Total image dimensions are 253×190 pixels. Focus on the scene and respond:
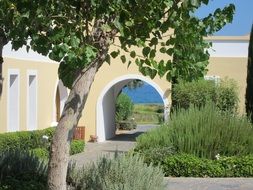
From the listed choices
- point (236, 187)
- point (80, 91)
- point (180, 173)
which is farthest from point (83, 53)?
point (180, 173)

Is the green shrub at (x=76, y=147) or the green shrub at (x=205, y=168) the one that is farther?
the green shrub at (x=76, y=147)

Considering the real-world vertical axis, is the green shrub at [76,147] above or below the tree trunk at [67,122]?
below

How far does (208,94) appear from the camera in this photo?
2319 cm

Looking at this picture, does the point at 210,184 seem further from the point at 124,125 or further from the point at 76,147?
the point at 124,125

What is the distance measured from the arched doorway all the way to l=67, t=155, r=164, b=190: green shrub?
1564 cm

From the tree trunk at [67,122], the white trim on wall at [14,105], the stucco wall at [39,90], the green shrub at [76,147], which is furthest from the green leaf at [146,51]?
the green shrub at [76,147]

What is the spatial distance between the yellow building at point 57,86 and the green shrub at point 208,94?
3.24 ft

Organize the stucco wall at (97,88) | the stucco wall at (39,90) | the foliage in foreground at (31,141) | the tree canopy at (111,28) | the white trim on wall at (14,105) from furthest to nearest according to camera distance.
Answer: the stucco wall at (97,88) → the white trim on wall at (14,105) → the stucco wall at (39,90) → the foliage in foreground at (31,141) → the tree canopy at (111,28)

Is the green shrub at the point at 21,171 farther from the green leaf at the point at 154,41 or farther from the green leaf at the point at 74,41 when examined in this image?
the green leaf at the point at 74,41

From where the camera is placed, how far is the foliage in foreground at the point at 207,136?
15031 mm

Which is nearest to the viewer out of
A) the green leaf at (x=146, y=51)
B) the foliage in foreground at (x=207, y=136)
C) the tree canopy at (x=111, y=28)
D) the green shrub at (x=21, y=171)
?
the tree canopy at (x=111, y=28)

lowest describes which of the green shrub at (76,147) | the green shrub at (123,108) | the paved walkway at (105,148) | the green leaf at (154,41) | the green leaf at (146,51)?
the paved walkway at (105,148)

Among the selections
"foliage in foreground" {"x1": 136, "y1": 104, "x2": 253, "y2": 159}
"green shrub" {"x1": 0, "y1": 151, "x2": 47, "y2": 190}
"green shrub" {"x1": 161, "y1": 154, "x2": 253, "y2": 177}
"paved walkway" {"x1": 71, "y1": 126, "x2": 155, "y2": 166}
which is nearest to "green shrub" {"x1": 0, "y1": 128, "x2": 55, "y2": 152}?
"paved walkway" {"x1": 71, "y1": 126, "x2": 155, "y2": 166}

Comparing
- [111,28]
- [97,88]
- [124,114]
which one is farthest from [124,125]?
[111,28]
